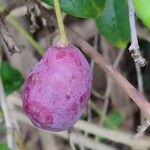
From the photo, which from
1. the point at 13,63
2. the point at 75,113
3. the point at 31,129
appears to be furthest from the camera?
the point at 31,129

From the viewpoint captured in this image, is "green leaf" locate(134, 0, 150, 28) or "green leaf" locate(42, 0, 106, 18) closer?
"green leaf" locate(134, 0, 150, 28)

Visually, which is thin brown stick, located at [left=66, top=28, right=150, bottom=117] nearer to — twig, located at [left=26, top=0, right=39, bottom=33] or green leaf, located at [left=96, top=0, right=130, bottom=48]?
twig, located at [left=26, top=0, right=39, bottom=33]

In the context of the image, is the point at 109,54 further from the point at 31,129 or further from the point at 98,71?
the point at 31,129

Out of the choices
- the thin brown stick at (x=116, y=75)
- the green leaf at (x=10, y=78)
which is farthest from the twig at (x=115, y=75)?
the green leaf at (x=10, y=78)

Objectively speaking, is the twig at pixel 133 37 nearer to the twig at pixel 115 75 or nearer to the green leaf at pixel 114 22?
the twig at pixel 115 75

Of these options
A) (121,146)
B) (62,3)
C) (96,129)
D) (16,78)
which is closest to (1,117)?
(16,78)

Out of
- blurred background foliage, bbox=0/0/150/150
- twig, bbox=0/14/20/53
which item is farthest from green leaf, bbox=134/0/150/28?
twig, bbox=0/14/20/53

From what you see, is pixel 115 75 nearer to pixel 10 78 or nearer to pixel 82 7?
pixel 82 7
